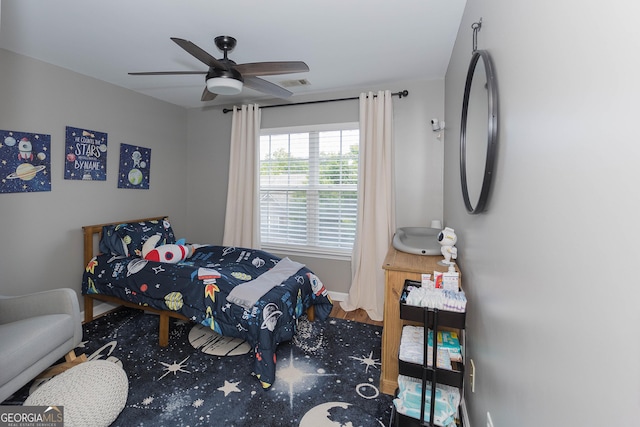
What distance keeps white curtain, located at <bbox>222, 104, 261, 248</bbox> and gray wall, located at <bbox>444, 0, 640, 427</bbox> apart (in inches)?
110

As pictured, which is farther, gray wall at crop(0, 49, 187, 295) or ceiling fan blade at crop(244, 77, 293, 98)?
gray wall at crop(0, 49, 187, 295)

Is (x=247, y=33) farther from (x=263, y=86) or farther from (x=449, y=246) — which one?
(x=449, y=246)

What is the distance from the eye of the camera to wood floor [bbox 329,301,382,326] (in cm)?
296

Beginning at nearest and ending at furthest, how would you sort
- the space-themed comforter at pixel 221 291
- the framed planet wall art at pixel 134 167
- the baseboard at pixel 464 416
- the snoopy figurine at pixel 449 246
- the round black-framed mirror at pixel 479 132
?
the round black-framed mirror at pixel 479 132
the baseboard at pixel 464 416
the snoopy figurine at pixel 449 246
the space-themed comforter at pixel 221 291
the framed planet wall art at pixel 134 167

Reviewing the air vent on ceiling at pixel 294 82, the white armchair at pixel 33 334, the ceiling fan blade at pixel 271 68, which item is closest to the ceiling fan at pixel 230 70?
the ceiling fan blade at pixel 271 68

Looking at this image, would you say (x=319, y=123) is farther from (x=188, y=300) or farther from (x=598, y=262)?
(x=598, y=262)

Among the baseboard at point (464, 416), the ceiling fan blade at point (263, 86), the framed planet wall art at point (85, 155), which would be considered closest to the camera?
the baseboard at point (464, 416)

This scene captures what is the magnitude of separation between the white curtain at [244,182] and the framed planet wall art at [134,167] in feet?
3.21

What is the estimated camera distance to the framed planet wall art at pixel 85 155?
2799 millimetres

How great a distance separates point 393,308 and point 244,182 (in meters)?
2.45

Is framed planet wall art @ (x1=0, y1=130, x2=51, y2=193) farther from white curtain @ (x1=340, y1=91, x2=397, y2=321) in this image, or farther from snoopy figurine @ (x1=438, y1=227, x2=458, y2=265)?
snoopy figurine @ (x1=438, y1=227, x2=458, y2=265)

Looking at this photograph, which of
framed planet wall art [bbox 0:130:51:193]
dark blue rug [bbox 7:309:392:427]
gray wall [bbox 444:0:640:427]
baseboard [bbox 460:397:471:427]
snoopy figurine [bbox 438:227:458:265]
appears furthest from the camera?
framed planet wall art [bbox 0:130:51:193]

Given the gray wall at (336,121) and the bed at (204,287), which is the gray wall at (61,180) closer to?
the bed at (204,287)

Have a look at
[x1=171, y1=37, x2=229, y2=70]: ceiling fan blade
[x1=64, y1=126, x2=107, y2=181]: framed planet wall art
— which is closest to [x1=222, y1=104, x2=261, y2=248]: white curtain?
[x1=64, y1=126, x2=107, y2=181]: framed planet wall art
